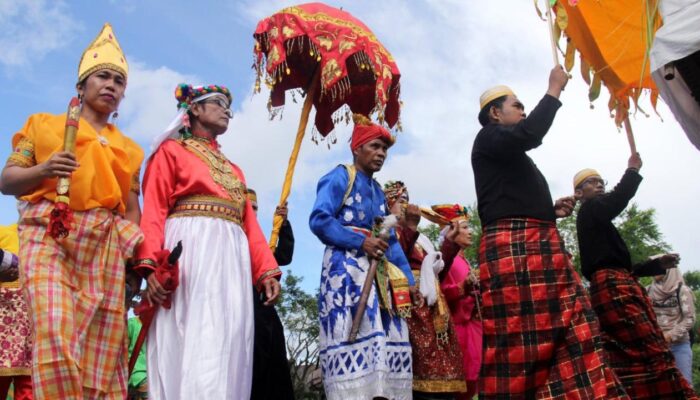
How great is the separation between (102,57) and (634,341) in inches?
181

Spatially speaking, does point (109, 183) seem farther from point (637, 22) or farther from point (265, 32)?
point (637, 22)

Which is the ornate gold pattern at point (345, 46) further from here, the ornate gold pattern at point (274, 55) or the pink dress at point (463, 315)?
the pink dress at point (463, 315)

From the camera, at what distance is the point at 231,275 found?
4207mm

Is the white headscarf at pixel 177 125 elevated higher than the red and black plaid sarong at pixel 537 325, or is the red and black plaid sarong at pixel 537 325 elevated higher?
the white headscarf at pixel 177 125

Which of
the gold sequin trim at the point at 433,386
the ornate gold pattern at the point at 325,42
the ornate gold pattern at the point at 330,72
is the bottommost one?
the gold sequin trim at the point at 433,386

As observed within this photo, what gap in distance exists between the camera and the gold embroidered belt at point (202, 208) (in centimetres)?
430

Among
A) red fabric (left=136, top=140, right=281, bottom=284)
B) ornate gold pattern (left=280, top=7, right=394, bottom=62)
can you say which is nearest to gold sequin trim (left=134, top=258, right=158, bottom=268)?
red fabric (left=136, top=140, right=281, bottom=284)

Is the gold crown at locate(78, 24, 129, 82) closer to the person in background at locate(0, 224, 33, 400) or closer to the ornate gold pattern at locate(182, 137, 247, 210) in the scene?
the ornate gold pattern at locate(182, 137, 247, 210)

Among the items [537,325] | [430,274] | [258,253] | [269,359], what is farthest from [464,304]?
[258,253]

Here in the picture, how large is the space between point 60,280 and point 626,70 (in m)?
4.15

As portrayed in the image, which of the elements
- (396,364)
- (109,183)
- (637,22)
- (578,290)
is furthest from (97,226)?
(637,22)

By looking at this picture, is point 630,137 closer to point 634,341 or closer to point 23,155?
point 634,341

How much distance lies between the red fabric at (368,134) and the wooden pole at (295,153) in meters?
0.47

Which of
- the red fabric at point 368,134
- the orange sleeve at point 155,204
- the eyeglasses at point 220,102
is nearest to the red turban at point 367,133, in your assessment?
the red fabric at point 368,134
